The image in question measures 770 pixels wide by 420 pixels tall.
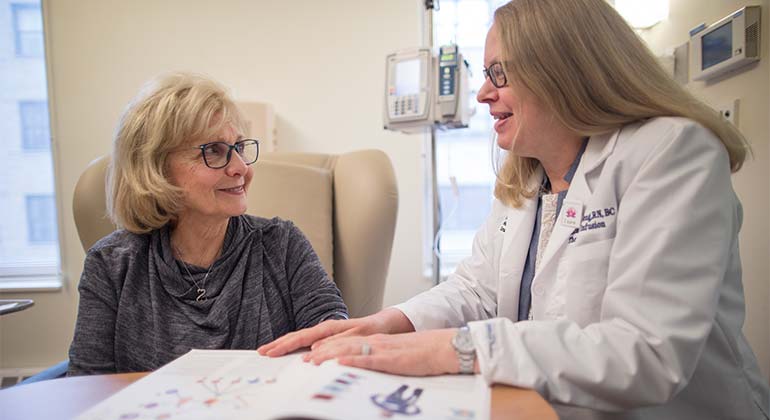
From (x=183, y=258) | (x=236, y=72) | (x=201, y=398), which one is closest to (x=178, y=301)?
(x=183, y=258)

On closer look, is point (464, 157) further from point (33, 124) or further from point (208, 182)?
point (33, 124)

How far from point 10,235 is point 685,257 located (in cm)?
340

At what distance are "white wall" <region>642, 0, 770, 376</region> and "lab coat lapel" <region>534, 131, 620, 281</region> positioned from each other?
730 mm

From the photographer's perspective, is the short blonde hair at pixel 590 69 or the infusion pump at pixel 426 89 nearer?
the short blonde hair at pixel 590 69

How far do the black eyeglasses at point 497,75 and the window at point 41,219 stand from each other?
2.83m

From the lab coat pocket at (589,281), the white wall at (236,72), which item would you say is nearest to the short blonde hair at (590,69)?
the lab coat pocket at (589,281)

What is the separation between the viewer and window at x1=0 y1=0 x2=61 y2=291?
2785mm

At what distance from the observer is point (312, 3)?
2867 mm

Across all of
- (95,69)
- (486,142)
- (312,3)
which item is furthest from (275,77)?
(486,142)

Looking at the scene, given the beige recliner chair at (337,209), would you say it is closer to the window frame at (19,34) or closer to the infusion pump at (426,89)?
the infusion pump at (426,89)

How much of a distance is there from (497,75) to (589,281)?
464 millimetres

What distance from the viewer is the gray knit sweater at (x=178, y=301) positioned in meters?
1.11

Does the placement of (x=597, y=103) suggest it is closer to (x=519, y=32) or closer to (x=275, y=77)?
(x=519, y=32)

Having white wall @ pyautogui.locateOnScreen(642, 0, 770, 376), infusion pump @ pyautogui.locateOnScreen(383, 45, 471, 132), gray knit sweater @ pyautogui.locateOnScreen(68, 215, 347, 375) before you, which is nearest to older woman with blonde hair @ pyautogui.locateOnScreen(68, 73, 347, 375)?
gray knit sweater @ pyautogui.locateOnScreen(68, 215, 347, 375)
